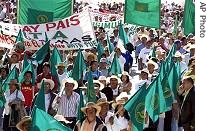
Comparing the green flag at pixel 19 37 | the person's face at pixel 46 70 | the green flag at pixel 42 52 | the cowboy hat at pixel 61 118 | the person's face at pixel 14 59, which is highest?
the green flag at pixel 19 37

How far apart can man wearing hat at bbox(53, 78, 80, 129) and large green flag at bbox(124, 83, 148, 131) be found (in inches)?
47.9

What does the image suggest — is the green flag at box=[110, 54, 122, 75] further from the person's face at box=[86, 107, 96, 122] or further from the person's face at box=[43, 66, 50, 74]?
the person's face at box=[86, 107, 96, 122]

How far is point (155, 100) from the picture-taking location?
827 centimetres

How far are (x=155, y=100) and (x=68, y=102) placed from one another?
56.6 inches

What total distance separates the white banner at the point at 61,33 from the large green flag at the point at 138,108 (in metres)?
5.76

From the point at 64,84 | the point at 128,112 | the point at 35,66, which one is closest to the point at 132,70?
the point at 35,66

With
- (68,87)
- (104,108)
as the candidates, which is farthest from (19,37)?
(104,108)

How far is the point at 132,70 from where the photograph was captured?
585 inches

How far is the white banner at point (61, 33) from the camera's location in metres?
13.6

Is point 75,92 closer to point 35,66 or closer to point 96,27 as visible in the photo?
point 35,66

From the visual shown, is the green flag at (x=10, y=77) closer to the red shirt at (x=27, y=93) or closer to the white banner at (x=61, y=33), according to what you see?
the red shirt at (x=27, y=93)

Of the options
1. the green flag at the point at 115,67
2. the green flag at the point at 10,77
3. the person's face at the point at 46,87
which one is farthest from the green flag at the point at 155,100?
the green flag at the point at 115,67

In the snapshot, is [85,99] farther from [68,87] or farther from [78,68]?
[78,68]

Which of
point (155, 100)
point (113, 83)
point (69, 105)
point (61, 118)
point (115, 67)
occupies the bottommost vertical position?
point (61, 118)
